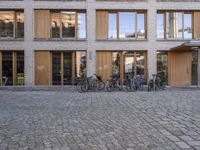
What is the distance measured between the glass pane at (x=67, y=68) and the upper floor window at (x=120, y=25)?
2.82m

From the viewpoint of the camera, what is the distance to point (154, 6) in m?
26.6

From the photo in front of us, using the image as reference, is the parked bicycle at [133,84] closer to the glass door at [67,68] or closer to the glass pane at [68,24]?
the glass door at [67,68]

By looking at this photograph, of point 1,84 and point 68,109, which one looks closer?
point 68,109

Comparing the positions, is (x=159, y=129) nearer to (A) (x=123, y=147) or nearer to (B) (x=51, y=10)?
(A) (x=123, y=147)

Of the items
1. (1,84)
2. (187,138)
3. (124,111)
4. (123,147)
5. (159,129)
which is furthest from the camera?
(1,84)

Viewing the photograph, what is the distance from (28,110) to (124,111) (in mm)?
3215

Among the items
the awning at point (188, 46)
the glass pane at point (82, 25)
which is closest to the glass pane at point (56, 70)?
the glass pane at point (82, 25)

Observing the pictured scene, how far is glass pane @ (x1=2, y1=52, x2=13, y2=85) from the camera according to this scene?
26.2m

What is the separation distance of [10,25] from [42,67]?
164 inches

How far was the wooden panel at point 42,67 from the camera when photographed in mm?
26219

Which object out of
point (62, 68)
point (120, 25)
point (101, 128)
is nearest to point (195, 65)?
point (120, 25)

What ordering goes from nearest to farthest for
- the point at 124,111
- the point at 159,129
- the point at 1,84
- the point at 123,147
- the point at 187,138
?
the point at 123,147
the point at 187,138
the point at 159,129
the point at 124,111
the point at 1,84

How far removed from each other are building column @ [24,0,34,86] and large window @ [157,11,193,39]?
32.7 feet

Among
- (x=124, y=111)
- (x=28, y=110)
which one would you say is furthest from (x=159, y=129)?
(x=28, y=110)
